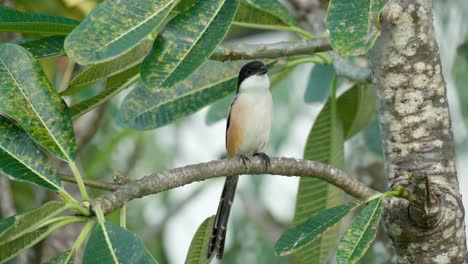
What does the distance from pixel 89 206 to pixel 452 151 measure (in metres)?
1.11

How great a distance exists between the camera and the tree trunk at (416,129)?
226 cm

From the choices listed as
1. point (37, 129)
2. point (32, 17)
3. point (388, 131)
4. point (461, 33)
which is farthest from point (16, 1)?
point (461, 33)

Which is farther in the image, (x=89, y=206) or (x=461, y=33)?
(x=461, y=33)

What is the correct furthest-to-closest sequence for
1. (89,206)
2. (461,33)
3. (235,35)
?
(235,35) → (461,33) → (89,206)

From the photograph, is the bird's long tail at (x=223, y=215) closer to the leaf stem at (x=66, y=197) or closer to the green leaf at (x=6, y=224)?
the leaf stem at (x=66, y=197)

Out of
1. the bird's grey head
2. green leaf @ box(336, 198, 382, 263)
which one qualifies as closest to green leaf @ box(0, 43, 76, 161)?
green leaf @ box(336, 198, 382, 263)

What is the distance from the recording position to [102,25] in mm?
1887

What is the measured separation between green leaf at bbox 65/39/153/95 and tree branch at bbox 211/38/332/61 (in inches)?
8.8

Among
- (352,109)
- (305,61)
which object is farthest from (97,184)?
(352,109)

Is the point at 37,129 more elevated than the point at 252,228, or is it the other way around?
the point at 37,129

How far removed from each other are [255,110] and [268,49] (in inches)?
53.4

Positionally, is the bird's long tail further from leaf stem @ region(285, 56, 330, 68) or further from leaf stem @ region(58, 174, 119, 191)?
leaf stem @ region(58, 174, 119, 191)

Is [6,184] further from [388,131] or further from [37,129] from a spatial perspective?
[388,131]

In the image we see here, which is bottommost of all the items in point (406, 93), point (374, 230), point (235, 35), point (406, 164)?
point (374, 230)
